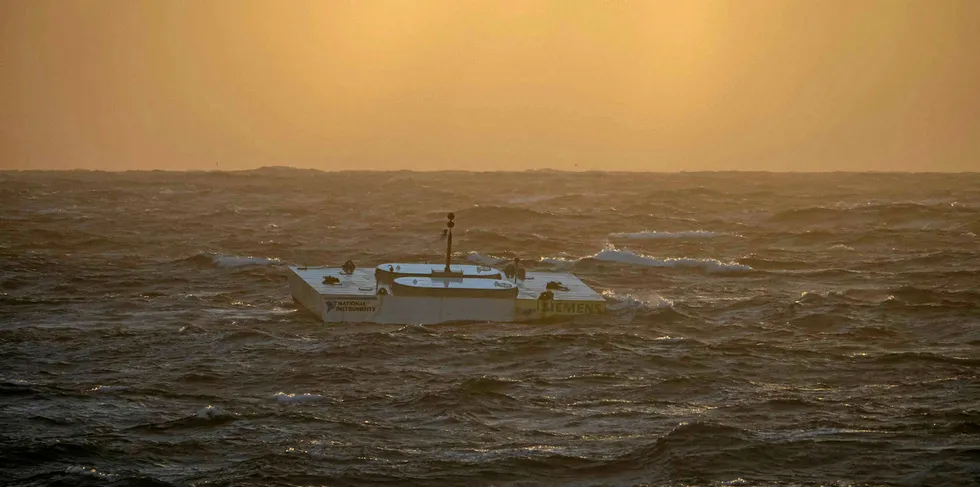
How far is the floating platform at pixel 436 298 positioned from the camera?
48562mm

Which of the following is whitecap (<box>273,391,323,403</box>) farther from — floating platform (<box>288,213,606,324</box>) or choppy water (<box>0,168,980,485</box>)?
floating platform (<box>288,213,606,324</box>)

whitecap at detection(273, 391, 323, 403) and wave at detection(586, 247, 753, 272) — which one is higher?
wave at detection(586, 247, 753, 272)

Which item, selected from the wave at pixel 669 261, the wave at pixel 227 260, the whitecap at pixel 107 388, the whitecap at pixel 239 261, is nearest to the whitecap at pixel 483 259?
the wave at pixel 669 261

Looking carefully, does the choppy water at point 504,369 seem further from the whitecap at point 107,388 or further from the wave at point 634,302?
the wave at point 634,302

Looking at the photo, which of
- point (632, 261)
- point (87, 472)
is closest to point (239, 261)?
point (632, 261)

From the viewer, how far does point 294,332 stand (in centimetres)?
4816

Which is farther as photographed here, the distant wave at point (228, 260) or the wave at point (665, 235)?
the wave at point (665, 235)

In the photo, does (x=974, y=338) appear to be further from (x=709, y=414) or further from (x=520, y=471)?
(x=520, y=471)

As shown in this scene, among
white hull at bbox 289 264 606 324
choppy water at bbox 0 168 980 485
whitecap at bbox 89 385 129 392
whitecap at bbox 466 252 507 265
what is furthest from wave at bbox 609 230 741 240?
whitecap at bbox 89 385 129 392

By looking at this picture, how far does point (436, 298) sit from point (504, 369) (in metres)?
7.48

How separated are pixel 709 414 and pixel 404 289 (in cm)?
1591

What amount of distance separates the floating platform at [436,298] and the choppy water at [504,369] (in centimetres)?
71

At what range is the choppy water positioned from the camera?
30.9 m

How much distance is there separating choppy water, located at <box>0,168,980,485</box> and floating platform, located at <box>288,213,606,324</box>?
0.71 metres
